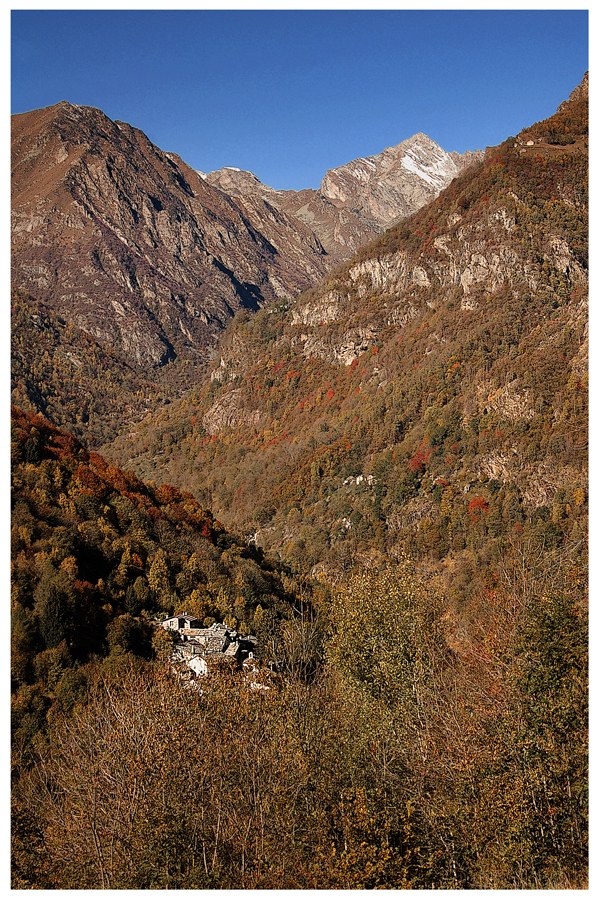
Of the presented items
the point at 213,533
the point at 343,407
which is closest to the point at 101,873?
the point at 213,533

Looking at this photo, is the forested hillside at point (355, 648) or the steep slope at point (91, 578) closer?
the forested hillside at point (355, 648)

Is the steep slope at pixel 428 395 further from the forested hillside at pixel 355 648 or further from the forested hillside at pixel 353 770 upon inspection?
the forested hillside at pixel 353 770

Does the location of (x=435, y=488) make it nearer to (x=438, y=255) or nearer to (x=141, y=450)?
(x=438, y=255)

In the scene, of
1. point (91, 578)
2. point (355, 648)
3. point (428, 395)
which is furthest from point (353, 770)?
point (428, 395)

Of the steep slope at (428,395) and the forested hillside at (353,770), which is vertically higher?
the steep slope at (428,395)

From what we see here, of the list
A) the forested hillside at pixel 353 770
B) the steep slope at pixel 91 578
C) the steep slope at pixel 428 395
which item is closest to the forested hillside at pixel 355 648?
the forested hillside at pixel 353 770

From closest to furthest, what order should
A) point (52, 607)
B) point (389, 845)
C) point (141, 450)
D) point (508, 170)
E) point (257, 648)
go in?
point (389, 845)
point (52, 607)
point (257, 648)
point (508, 170)
point (141, 450)

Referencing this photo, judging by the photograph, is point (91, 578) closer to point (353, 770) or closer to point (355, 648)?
point (355, 648)

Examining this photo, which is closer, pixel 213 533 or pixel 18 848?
pixel 18 848

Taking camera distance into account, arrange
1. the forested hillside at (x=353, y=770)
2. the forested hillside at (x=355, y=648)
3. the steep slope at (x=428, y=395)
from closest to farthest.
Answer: the forested hillside at (x=353, y=770)
the forested hillside at (x=355, y=648)
the steep slope at (x=428, y=395)
